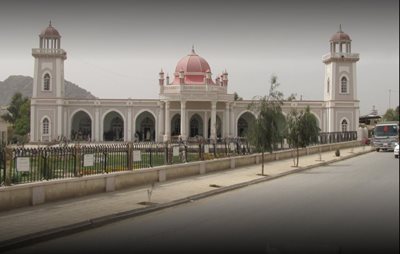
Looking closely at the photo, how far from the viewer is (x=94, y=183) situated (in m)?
14.9

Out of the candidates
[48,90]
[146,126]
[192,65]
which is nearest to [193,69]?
[192,65]

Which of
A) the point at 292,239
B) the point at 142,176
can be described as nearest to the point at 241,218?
the point at 292,239

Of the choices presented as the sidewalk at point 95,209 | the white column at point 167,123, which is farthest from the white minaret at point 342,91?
the sidewalk at point 95,209

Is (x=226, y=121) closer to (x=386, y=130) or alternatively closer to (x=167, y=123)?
(x=167, y=123)

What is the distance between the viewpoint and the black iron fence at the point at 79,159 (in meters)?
12.3

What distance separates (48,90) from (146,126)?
41.2 feet

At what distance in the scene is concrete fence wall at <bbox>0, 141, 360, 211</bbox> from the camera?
12.1 meters

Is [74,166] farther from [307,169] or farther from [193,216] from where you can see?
[307,169]

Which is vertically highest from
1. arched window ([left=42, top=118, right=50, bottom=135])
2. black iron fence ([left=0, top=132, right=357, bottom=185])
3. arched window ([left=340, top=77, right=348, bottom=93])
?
arched window ([left=340, top=77, right=348, bottom=93])

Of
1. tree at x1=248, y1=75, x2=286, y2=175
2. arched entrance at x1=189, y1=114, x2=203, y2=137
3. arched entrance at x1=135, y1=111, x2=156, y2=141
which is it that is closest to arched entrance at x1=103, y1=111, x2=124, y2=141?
arched entrance at x1=135, y1=111, x2=156, y2=141

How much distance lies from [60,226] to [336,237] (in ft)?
17.3

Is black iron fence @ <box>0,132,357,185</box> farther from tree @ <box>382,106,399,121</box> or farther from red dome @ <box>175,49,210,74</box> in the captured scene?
red dome @ <box>175,49,210,74</box>

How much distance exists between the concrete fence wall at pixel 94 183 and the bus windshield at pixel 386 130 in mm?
19167

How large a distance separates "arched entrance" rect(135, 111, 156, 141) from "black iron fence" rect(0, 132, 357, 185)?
4119 centimetres
